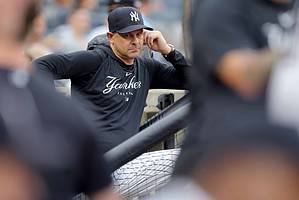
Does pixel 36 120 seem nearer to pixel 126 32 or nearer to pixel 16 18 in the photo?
pixel 16 18

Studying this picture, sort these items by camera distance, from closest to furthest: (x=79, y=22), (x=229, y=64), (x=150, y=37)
Result: (x=229, y=64) < (x=150, y=37) < (x=79, y=22)

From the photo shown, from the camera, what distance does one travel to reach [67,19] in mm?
A: 6715

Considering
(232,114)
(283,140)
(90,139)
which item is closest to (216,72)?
(232,114)

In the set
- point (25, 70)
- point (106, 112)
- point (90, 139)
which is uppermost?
point (25, 70)

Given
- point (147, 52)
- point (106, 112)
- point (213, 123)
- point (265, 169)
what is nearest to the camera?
point (265, 169)

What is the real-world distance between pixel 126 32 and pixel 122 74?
0.95 ft

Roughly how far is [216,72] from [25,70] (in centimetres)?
48

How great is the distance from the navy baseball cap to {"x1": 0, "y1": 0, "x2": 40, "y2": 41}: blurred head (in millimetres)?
3512

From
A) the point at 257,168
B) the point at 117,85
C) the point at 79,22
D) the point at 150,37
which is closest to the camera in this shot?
the point at 257,168

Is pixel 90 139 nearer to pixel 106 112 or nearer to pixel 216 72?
pixel 216 72

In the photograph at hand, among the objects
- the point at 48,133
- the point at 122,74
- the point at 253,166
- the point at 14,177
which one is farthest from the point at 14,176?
the point at 122,74

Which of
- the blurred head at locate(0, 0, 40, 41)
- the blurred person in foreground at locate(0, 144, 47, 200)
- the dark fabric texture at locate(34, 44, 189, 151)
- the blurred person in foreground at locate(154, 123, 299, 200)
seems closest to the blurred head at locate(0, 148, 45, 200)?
the blurred person in foreground at locate(0, 144, 47, 200)

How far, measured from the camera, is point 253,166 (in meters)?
1.74

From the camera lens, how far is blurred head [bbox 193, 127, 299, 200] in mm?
1730
